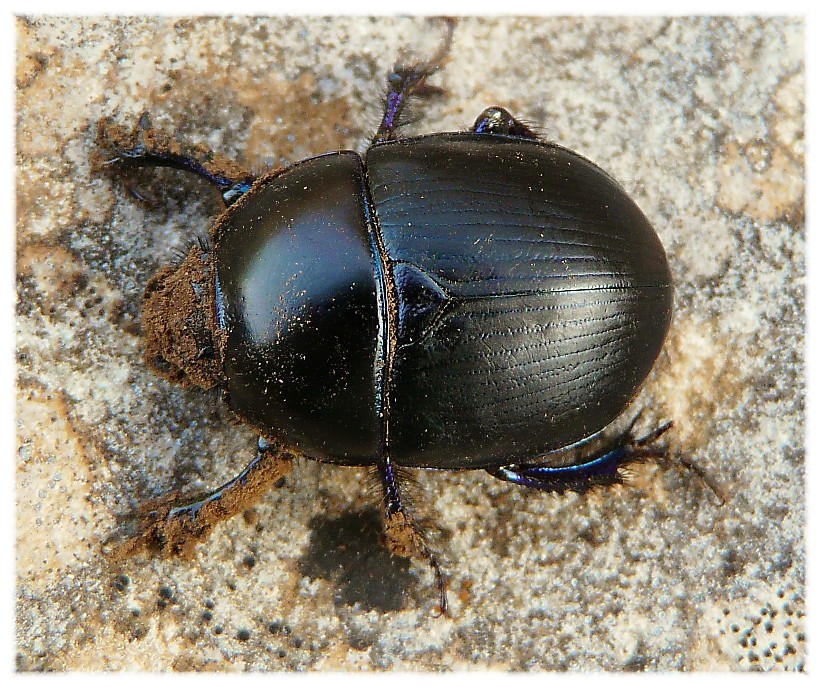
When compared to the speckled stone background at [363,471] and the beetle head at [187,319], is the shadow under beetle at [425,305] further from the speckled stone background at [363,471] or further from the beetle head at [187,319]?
the speckled stone background at [363,471]

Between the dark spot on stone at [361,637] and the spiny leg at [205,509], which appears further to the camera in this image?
the dark spot on stone at [361,637]

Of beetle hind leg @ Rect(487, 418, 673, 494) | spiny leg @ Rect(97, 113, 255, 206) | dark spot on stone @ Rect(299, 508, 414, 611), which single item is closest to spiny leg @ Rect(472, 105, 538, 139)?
spiny leg @ Rect(97, 113, 255, 206)

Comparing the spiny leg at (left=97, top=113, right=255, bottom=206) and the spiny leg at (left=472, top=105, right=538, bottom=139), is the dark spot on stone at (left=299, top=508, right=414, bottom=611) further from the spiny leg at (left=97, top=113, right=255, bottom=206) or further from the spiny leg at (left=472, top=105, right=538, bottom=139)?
the spiny leg at (left=472, top=105, right=538, bottom=139)

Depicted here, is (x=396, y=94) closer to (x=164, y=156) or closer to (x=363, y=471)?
(x=164, y=156)

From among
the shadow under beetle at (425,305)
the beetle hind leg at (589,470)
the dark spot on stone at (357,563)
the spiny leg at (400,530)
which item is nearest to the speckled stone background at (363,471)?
the dark spot on stone at (357,563)

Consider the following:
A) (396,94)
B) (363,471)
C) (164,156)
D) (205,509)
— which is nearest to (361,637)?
(363,471)

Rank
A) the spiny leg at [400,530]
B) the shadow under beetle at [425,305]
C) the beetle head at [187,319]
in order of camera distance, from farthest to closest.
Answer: the spiny leg at [400,530], the beetle head at [187,319], the shadow under beetle at [425,305]

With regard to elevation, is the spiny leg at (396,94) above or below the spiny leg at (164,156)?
above
